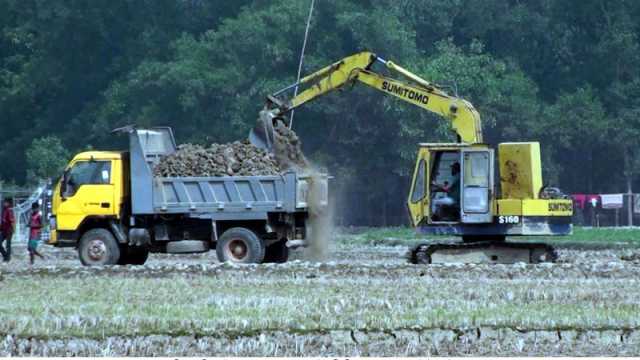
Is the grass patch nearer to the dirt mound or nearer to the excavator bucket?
the dirt mound

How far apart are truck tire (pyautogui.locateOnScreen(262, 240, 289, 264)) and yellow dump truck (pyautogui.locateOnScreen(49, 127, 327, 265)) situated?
30.8 inches

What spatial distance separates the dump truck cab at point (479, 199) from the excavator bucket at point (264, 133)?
11.4 feet

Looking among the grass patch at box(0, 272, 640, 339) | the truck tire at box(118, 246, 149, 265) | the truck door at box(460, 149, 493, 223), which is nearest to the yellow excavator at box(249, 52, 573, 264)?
the truck door at box(460, 149, 493, 223)

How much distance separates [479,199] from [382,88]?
4644 millimetres

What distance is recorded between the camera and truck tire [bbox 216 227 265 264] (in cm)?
3472

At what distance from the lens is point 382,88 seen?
37.8 m

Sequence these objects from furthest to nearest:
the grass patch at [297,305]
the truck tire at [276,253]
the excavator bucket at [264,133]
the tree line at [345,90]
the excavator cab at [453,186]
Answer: the tree line at [345,90], the excavator bucket at [264,133], the truck tire at [276,253], the excavator cab at [453,186], the grass patch at [297,305]

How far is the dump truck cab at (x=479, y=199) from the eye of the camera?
112ft

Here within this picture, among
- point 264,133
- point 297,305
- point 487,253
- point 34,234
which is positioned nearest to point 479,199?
point 487,253

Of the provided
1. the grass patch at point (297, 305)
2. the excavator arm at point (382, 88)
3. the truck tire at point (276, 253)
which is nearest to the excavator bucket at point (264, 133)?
the excavator arm at point (382, 88)

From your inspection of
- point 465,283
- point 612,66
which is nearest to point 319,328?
point 465,283

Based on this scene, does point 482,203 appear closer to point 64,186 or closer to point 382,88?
point 382,88

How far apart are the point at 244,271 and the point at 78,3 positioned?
52.1 meters

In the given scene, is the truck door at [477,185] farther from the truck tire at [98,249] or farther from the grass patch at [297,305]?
the truck tire at [98,249]
